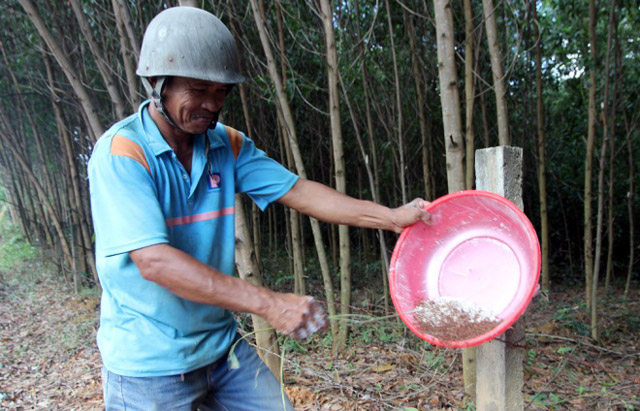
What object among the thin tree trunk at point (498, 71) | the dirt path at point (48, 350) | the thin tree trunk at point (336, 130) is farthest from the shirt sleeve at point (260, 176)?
the dirt path at point (48, 350)

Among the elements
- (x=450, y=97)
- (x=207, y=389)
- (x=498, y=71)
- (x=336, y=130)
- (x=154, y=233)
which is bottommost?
(x=207, y=389)

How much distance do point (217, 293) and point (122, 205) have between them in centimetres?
33

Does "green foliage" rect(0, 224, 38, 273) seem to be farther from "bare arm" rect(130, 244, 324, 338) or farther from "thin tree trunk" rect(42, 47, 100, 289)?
"bare arm" rect(130, 244, 324, 338)

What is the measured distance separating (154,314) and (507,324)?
973 mm

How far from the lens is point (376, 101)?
439 cm

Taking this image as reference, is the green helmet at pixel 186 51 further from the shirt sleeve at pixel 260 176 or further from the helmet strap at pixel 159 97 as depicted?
the shirt sleeve at pixel 260 176

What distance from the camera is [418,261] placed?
5.60 ft

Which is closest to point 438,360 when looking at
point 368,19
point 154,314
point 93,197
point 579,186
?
point 154,314

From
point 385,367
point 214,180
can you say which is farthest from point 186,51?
point 385,367

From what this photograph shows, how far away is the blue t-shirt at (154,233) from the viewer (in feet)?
3.84

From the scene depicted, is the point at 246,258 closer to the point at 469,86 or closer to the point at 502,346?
the point at 502,346

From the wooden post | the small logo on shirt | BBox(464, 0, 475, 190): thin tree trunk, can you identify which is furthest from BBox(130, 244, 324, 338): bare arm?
BBox(464, 0, 475, 190): thin tree trunk

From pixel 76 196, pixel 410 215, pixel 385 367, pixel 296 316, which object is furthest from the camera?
pixel 76 196

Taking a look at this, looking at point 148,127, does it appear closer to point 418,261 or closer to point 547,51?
point 418,261
